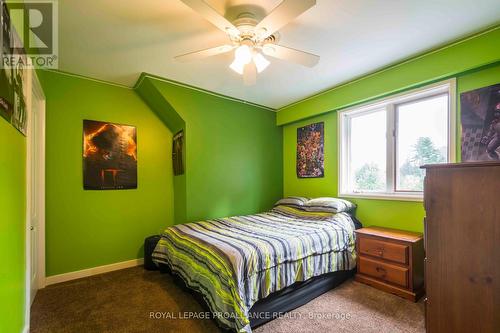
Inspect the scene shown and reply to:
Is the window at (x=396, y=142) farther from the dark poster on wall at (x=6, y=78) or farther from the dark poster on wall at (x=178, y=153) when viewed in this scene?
the dark poster on wall at (x=6, y=78)

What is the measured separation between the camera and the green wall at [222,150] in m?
3.12

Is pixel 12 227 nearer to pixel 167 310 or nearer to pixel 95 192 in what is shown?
pixel 167 310

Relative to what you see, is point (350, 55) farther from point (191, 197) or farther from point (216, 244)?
point (191, 197)

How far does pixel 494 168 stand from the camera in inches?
44.1

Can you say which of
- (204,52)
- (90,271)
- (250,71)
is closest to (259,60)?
(250,71)

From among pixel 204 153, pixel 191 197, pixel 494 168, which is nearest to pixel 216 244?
pixel 191 197

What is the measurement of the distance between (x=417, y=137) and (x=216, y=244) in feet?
8.56

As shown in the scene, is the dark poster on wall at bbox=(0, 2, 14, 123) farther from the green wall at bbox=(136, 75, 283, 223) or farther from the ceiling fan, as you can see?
the green wall at bbox=(136, 75, 283, 223)

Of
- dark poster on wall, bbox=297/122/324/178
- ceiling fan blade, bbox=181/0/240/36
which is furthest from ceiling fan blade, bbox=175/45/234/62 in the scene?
dark poster on wall, bbox=297/122/324/178

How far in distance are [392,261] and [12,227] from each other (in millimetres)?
3115

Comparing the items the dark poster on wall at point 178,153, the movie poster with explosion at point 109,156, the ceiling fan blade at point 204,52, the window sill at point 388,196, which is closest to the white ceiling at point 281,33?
the ceiling fan blade at point 204,52

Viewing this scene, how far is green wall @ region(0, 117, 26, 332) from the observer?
116 centimetres

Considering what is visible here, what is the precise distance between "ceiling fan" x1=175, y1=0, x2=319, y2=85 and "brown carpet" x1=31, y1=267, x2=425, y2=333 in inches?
85.7

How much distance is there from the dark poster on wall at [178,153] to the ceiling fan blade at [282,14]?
77.8 inches
